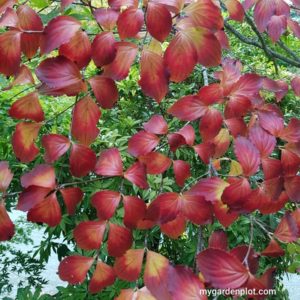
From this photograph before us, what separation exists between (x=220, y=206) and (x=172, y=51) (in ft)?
0.81

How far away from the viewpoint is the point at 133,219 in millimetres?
648

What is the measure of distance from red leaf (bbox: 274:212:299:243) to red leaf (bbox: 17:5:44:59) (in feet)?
1.48

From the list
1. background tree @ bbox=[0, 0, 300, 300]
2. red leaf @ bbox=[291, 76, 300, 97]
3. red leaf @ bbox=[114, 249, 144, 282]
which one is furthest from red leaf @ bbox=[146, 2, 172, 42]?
red leaf @ bbox=[291, 76, 300, 97]

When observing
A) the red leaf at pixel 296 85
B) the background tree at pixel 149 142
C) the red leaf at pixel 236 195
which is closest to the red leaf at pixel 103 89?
the background tree at pixel 149 142

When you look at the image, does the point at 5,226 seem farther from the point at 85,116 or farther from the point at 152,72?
the point at 152,72

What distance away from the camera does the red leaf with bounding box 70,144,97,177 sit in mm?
640

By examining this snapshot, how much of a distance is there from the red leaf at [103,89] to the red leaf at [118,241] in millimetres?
190

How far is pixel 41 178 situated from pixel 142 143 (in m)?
0.18

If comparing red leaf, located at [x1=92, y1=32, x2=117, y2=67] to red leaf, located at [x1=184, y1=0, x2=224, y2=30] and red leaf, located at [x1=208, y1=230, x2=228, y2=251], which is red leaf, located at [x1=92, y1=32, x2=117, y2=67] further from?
red leaf, located at [x1=208, y1=230, x2=228, y2=251]

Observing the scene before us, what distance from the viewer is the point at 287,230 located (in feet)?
2.18

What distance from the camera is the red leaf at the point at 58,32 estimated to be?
22.0 inches

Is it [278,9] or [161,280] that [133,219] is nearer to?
[161,280]

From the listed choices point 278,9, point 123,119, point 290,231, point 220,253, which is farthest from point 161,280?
point 123,119

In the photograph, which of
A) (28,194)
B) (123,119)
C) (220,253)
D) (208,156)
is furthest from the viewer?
(123,119)
